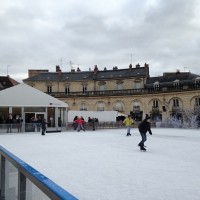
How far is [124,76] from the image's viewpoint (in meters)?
60.2

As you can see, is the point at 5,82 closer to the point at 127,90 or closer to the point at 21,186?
the point at 127,90

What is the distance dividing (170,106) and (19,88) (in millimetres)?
29351

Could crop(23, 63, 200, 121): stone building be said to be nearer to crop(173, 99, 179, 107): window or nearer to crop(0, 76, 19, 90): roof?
crop(173, 99, 179, 107): window

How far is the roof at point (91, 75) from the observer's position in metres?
60.3

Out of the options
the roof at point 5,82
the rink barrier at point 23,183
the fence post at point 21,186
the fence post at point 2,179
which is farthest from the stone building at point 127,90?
the fence post at point 21,186

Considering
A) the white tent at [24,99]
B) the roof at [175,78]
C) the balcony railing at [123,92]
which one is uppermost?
the roof at [175,78]

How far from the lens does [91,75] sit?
64.1 metres

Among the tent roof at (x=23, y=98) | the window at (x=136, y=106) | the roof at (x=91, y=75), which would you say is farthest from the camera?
the roof at (x=91, y=75)

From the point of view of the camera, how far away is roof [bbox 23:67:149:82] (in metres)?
60.3

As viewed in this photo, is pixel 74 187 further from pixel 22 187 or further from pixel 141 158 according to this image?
pixel 141 158

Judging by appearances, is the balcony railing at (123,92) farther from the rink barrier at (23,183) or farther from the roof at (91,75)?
the rink barrier at (23,183)

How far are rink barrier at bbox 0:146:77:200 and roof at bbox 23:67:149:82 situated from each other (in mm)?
54904

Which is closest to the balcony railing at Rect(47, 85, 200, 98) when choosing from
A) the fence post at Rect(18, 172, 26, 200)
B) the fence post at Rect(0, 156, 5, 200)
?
the fence post at Rect(0, 156, 5, 200)

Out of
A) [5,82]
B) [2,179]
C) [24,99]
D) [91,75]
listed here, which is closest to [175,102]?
[91,75]
